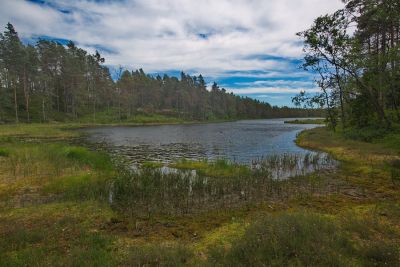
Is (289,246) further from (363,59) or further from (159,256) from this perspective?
(363,59)

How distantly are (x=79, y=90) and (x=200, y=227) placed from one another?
309 feet

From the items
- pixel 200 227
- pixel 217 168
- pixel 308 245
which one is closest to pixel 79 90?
pixel 217 168

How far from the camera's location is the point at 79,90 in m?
92.6

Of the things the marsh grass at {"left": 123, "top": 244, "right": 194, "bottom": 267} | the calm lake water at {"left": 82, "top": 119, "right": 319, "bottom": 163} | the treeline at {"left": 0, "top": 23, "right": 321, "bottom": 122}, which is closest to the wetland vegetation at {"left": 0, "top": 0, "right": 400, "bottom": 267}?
the marsh grass at {"left": 123, "top": 244, "right": 194, "bottom": 267}

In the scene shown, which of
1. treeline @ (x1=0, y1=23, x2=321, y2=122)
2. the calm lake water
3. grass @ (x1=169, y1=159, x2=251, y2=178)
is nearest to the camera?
grass @ (x1=169, y1=159, x2=251, y2=178)

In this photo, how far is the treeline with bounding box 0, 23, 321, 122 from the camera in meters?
69.4

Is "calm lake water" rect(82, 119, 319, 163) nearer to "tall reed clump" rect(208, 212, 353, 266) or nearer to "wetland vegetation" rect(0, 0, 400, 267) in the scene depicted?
"wetland vegetation" rect(0, 0, 400, 267)

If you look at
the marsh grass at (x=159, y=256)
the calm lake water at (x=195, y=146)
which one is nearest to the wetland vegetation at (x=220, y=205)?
the marsh grass at (x=159, y=256)

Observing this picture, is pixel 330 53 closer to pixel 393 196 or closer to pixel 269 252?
pixel 393 196

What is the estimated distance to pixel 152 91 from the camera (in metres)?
124

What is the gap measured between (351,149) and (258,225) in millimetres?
23474

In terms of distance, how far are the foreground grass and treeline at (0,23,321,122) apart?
6203 cm

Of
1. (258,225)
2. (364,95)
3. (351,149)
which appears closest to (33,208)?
(258,225)

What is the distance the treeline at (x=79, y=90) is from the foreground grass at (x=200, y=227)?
204 ft
